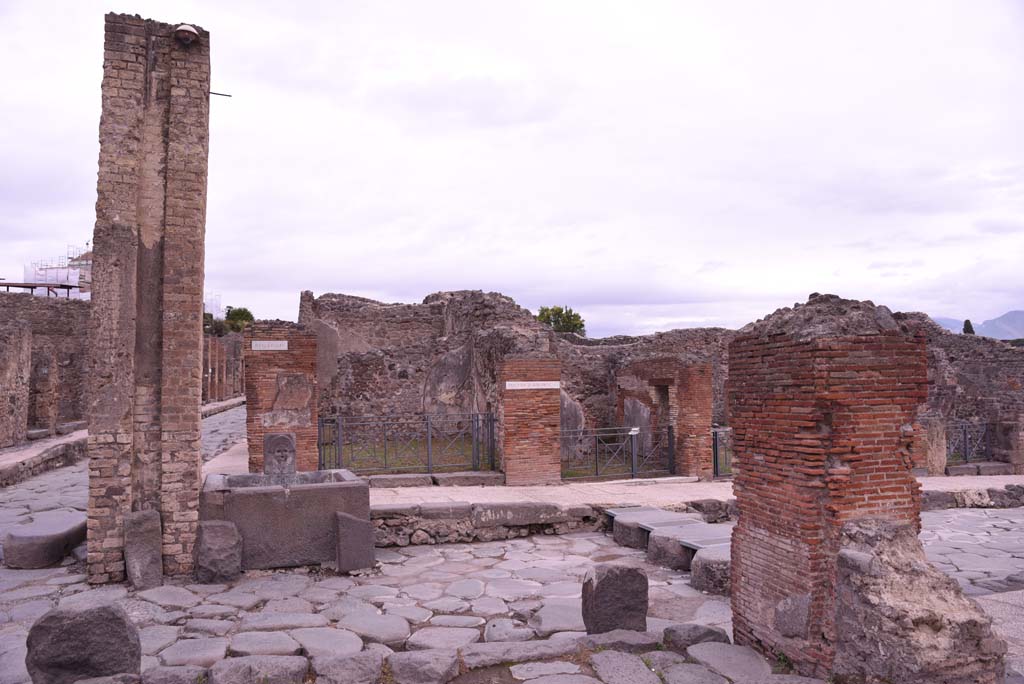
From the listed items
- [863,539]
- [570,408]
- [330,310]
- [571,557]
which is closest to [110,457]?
[571,557]

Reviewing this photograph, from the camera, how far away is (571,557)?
316 inches

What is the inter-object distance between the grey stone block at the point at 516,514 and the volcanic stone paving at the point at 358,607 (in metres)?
0.91

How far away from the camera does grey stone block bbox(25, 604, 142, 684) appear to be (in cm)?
402

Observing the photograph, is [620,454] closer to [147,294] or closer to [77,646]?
[147,294]

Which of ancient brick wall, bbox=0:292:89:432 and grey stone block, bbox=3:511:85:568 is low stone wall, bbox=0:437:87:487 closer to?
grey stone block, bbox=3:511:85:568

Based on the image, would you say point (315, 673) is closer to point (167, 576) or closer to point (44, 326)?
point (167, 576)

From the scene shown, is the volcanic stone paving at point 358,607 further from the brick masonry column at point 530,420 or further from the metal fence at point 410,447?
the metal fence at point 410,447

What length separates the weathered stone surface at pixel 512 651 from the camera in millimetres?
4676

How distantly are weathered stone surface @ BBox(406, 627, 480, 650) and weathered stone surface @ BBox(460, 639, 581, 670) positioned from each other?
38 centimetres

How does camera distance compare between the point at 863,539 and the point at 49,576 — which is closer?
the point at 863,539

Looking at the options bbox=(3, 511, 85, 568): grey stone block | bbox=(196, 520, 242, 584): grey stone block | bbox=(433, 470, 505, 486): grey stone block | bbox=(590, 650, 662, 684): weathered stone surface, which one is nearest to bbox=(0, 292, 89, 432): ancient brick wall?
bbox=(433, 470, 505, 486): grey stone block

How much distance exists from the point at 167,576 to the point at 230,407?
29.1 m

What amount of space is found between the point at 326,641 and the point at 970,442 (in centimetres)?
1604

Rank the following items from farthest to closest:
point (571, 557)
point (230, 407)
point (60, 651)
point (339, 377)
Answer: point (230, 407) < point (339, 377) < point (571, 557) < point (60, 651)
